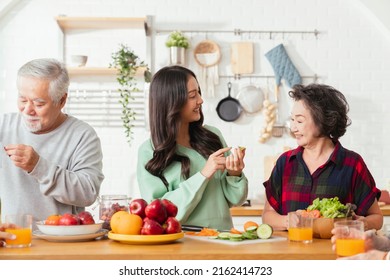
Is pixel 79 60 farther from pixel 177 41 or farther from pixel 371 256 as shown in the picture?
pixel 371 256

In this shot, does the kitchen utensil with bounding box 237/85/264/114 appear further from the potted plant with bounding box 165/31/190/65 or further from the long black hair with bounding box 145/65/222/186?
the long black hair with bounding box 145/65/222/186

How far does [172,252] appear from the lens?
2191 mm

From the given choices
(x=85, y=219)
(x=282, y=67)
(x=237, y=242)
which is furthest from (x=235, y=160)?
(x=282, y=67)

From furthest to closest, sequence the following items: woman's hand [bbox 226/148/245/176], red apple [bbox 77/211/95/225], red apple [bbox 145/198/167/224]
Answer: woman's hand [bbox 226/148/245/176] → red apple [bbox 77/211/95/225] → red apple [bbox 145/198/167/224]

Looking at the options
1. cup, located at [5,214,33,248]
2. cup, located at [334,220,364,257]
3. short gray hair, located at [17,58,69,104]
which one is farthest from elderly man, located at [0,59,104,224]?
cup, located at [334,220,364,257]

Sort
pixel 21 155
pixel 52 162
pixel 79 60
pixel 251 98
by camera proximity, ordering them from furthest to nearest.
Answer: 1. pixel 251 98
2. pixel 79 60
3. pixel 52 162
4. pixel 21 155

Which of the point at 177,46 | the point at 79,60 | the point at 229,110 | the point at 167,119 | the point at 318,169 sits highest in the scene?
the point at 177,46

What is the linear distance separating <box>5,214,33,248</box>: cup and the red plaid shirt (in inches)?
51.9

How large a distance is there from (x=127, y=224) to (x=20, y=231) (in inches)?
15.9

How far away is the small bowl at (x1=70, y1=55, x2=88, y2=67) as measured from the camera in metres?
5.15

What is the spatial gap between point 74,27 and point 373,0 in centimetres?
264

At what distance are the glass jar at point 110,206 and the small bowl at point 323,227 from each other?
0.82m

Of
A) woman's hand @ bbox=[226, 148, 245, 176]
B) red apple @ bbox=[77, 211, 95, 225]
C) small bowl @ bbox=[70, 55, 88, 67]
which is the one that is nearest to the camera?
red apple @ bbox=[77, 211, 95, 225]
